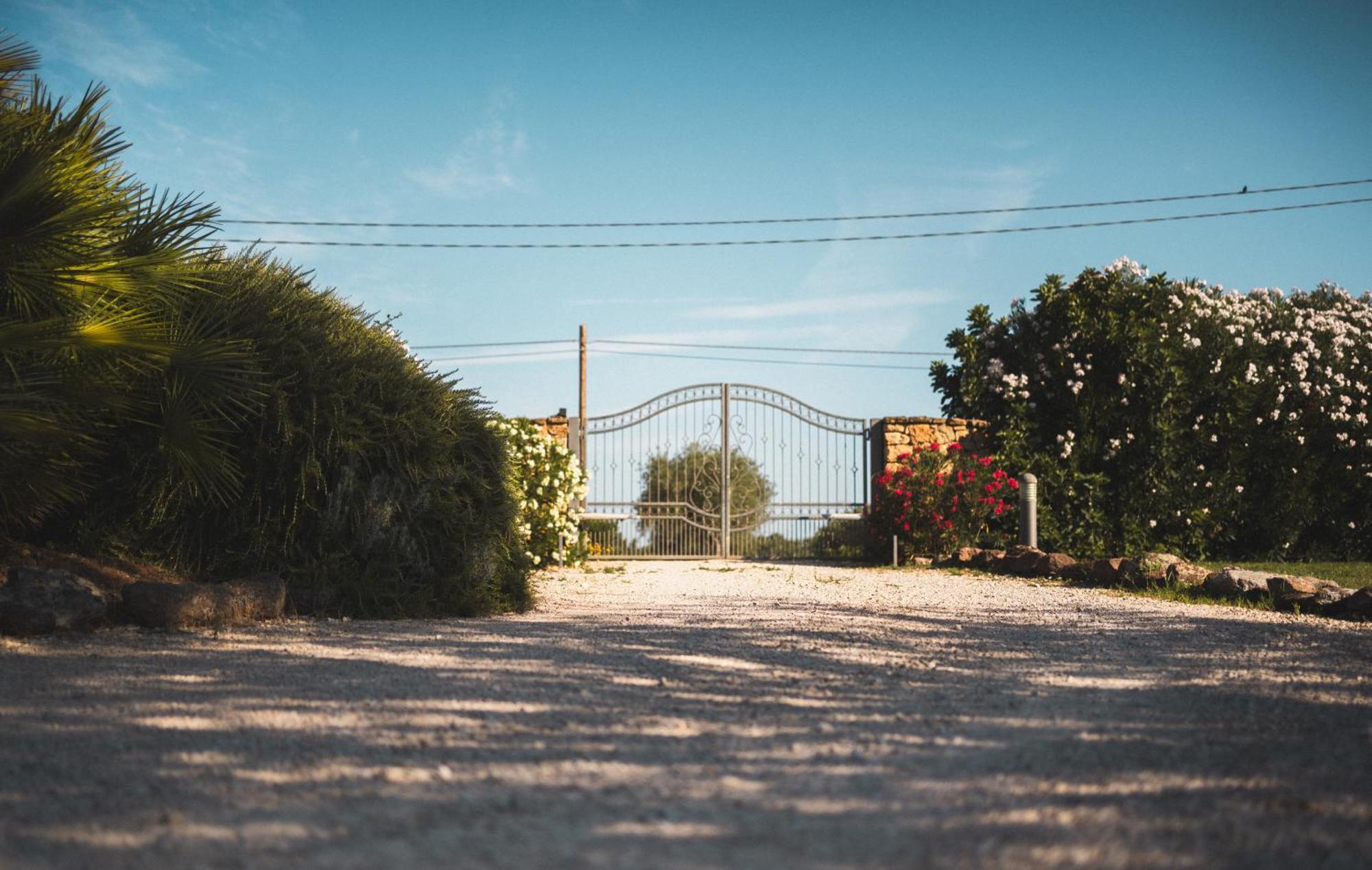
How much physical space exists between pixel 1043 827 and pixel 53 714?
125 inches

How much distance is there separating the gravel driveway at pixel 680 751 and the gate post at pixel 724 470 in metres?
8.29

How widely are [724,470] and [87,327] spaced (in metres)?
9.19

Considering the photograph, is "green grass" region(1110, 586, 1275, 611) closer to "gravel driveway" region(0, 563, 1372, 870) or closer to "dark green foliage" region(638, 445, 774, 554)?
"gravel driveway" region(0, 563, 1372, 870)

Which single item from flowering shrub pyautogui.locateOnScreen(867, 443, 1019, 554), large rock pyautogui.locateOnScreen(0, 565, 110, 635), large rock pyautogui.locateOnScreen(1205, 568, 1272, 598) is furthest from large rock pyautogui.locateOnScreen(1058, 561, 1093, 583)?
large rock pyautogui.locateOnScreen(0, 565, 110, 635)

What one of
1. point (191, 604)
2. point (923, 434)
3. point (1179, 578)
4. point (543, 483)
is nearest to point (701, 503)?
point (923, 434)

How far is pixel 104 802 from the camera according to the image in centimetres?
247

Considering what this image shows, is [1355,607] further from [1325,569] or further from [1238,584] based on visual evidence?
[1325,569]

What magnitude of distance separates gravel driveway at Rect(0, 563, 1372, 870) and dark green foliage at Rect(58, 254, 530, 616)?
44.4 inches

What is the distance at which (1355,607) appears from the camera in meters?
6.66

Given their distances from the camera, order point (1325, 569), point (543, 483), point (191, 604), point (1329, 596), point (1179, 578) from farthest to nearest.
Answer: point (1325, 569), point (543, 483), point (1179, 578), point (1329, 596), point (191, 604)

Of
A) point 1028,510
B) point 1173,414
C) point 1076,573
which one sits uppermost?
point 1173,414

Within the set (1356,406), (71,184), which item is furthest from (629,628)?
(1356,406)

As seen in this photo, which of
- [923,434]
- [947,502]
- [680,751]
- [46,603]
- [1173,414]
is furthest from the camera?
[923,434]

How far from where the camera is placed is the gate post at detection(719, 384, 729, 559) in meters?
13.7
